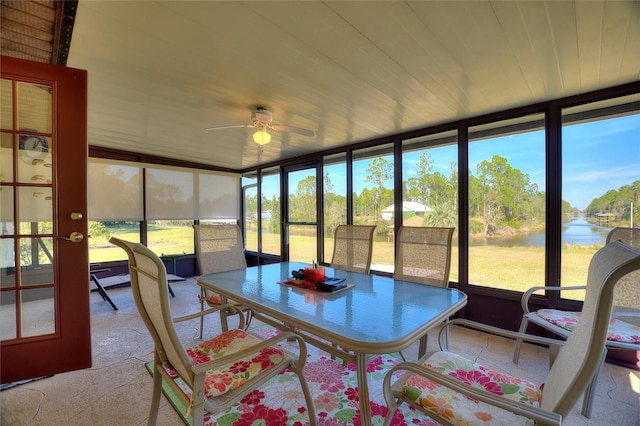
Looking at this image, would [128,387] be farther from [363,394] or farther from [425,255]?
[425,255]

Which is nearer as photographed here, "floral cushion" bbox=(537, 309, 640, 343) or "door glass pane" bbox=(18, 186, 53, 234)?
"floral cushion" bbox=(537, 309, 640, 343)

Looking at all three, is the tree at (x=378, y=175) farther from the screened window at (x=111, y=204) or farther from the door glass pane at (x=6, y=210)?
the screened window at (x=111, y=204)

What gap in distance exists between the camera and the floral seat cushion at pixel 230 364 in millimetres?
1202

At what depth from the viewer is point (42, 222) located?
1889 millimetres

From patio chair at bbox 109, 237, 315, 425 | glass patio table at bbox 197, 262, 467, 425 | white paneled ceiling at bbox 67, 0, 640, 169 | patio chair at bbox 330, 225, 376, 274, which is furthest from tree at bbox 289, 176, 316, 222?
patio chair at bbox 109, 237, 315, 425

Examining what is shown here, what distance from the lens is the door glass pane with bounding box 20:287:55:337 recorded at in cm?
184

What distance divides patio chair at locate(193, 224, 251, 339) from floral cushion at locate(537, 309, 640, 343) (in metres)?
2.34

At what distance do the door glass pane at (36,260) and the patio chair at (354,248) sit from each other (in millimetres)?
2173

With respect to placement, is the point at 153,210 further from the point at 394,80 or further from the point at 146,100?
the point at 394,80

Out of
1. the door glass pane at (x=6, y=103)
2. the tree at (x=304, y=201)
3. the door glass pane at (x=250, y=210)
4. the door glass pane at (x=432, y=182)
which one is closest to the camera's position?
the door glass pane at (x=6, y=103)

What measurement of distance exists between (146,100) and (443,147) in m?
3.16

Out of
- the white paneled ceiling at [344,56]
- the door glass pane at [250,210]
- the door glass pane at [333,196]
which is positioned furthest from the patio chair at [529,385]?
the door glass pane at [250,210]

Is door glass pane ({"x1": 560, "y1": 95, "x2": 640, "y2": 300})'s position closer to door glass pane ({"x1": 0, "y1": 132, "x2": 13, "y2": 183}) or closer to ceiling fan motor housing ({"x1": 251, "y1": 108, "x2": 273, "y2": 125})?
ceiling fan motor housing ({"x1": 251, "y1": 108, "x2": 273, "y2": 125})

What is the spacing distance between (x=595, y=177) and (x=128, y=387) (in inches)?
161
